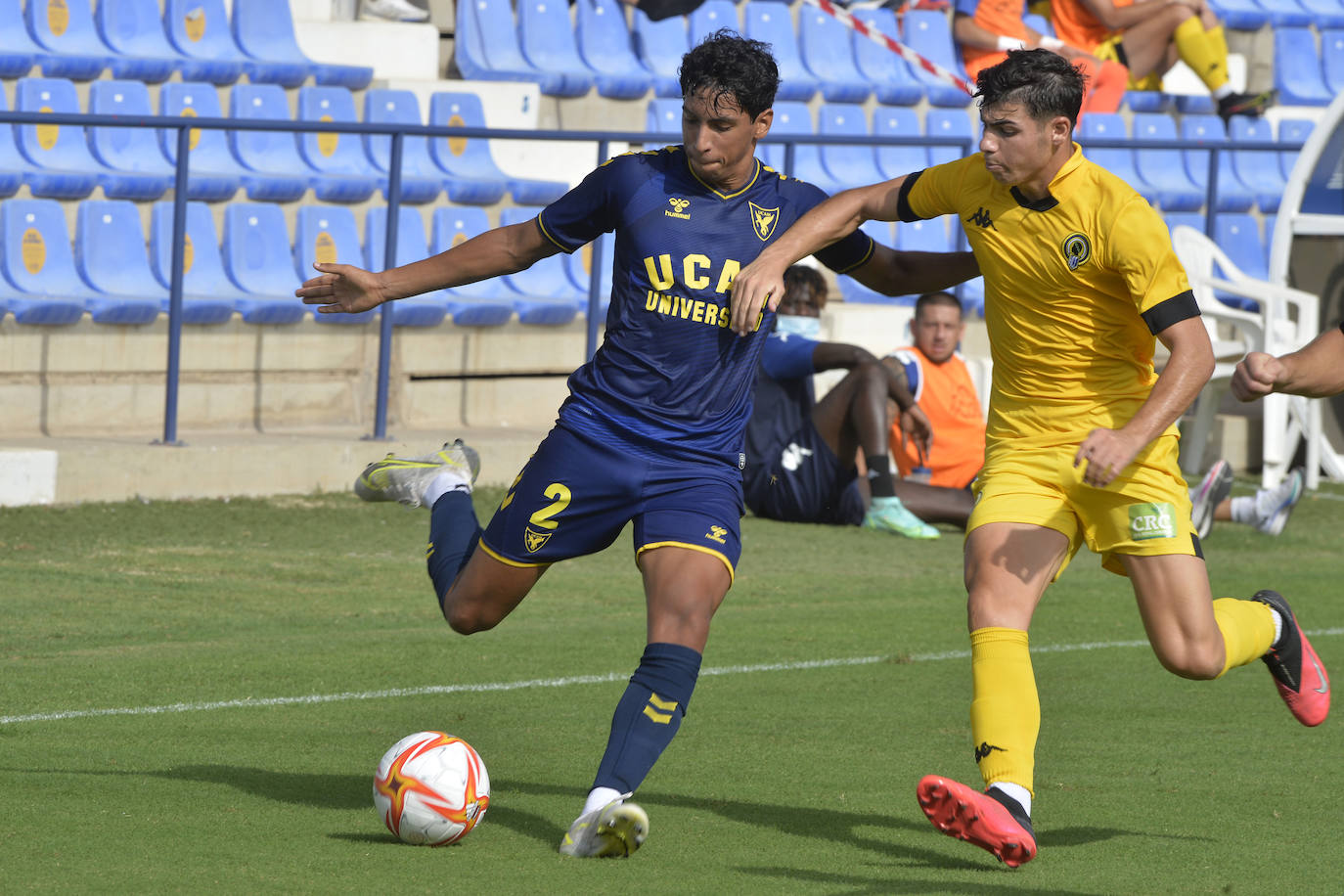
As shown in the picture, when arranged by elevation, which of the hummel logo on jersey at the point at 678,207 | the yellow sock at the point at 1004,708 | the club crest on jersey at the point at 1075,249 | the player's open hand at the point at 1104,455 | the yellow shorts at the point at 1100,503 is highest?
the club crest on jersey at the point at 1075,249

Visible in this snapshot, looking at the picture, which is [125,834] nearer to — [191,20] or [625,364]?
[625,364]

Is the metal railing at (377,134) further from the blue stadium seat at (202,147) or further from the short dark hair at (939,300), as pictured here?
the short dark hair at (939,300)

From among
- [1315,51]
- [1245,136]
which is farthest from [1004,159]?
[1315,51]

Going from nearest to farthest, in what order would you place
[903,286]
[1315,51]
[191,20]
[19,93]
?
[903,286]
[19,93]
[191,20]
[1315,51]

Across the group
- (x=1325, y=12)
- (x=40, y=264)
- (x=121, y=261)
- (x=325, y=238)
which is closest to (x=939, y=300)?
(x=325, y=238)

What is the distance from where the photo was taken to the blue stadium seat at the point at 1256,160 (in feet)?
54.3

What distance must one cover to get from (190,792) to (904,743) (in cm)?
214

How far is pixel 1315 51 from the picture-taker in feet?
60.6

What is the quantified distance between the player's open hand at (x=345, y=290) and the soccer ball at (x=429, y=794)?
1.24 m

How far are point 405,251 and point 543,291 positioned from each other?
1.00 metres

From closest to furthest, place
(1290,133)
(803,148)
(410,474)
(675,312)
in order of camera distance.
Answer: (675,312) → (410,474) → (803,148) → (1290,133)

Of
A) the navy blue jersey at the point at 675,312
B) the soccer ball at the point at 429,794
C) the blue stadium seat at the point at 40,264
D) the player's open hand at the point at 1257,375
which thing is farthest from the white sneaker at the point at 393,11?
the player's open hand at the point at 1257,375

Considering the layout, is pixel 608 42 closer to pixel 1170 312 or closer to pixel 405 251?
pixel 405 251

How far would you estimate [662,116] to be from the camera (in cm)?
1412
